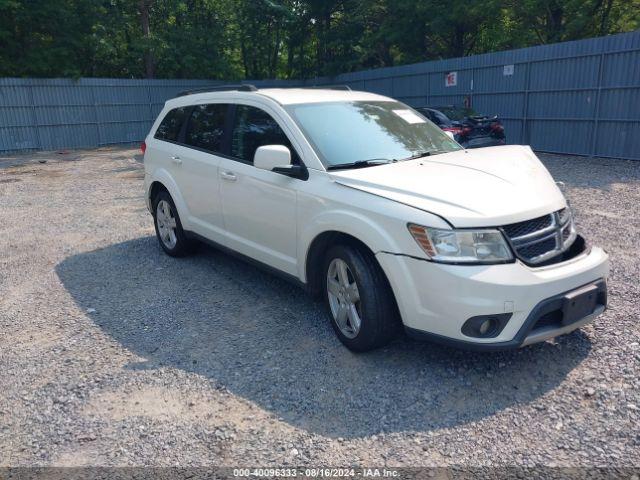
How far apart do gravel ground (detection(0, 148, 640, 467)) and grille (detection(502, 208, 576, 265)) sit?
2.54 feet

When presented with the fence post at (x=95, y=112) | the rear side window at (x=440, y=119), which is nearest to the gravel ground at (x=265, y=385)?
the rear side window at (x=440, y=119)

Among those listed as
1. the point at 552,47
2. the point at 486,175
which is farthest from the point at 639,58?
the point at 486,175

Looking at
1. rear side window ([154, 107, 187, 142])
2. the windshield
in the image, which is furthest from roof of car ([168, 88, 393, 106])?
rear side window ([154, 107, 187, 142])

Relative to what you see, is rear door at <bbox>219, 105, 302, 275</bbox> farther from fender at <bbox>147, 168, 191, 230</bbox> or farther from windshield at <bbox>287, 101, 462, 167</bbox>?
fender at <bbox>147, 168, 191, 230</bbox>

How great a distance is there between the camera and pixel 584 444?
2891 mm

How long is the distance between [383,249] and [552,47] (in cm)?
1340

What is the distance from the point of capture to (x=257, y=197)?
464 cm

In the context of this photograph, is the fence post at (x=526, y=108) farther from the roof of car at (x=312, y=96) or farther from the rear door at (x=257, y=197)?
the rear door at (x=257, y=197)

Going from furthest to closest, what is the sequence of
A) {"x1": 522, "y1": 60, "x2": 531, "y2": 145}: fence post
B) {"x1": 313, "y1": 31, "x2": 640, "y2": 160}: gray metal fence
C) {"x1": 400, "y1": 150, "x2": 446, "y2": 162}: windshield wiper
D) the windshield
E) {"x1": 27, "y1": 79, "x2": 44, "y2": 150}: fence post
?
{"x1": 27, "y1": 79, "x2": 44, "y2": 150}: fence post → {"x1": 522, "y1": 60, "x2": 531, "y2": 145}: fence post → {"x1": 313, "y1": 31, "x2": 640, "y2": 160}: gray metal fence → {"x1": 400, "y1": 150, "x2": 446, "y2": 162}: windshield wiper → the windshield

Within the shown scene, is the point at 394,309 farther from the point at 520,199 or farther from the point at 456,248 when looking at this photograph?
the point at 520,199

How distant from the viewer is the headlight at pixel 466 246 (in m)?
3.26

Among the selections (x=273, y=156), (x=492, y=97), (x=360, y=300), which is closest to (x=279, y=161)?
(x=273, y=156)

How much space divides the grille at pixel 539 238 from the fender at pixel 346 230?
0.73m

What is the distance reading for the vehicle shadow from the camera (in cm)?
328
